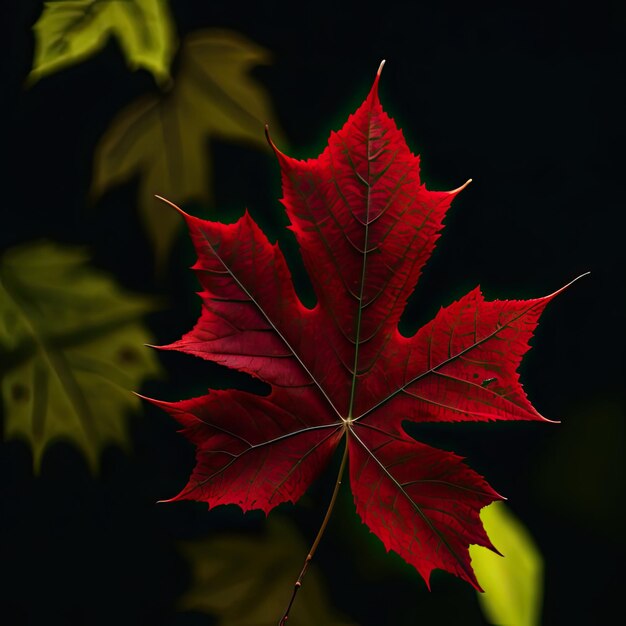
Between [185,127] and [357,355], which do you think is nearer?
[357,355]

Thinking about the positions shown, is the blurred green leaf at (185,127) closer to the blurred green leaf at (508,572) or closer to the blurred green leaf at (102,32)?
the blurred green leaf at (102,32)

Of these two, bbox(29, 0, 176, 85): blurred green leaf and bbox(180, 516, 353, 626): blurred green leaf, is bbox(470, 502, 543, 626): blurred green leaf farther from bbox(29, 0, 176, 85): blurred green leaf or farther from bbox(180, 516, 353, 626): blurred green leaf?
bbox(29, 0, 176, 85): blurred green leaf

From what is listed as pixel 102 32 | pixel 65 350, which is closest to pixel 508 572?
pixel 65 350

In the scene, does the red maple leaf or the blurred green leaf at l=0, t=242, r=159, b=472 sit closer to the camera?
the red maple leaf

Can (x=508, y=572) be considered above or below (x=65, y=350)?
below

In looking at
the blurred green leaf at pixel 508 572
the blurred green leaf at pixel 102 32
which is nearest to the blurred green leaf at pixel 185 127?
the blurred green leaf at pixel 102 32

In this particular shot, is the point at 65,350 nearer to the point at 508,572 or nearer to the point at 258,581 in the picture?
the point at 258,581

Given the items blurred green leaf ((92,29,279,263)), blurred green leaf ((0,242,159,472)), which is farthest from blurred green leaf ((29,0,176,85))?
blurred green leaf ((0,242,159,472))
